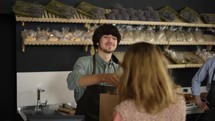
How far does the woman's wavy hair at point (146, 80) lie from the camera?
1.44m

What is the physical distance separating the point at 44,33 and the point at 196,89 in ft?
5.73

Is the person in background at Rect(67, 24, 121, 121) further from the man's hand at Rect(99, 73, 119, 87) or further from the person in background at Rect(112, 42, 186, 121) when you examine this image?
the person in background at Rect(112, 42, 186, 121)

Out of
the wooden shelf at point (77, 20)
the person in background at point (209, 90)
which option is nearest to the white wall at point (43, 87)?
the wooden shelf at point (77, 20)

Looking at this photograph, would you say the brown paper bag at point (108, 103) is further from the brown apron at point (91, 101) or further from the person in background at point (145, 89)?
the brown apron at point (91, 101)

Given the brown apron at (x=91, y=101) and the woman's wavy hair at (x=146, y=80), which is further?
the brown apron at (x=91, y=101)

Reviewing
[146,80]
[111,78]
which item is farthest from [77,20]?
[146,80]

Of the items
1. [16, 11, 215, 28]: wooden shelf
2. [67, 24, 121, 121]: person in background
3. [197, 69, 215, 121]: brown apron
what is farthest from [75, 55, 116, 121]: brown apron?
[197, 69, 215, 121]: brown apron

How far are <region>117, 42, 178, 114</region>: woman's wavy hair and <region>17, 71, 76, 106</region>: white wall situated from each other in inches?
89.3

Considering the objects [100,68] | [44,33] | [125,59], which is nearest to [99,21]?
[44,33]

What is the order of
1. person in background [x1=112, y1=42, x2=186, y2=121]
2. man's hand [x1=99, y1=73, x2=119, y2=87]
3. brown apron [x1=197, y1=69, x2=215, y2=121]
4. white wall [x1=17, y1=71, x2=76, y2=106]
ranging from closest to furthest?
person in background [x1=112, y1=42, x2=186, y2=121] → man's hand [x1=99, y1=73, x2=119, y2=87] → brown apron [x1=197, y1=69, x2=215, y2=121] → white wall [x1=17, y1=71, x2=76, y2=106]

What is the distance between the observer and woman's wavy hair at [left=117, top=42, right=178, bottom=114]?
1440mm

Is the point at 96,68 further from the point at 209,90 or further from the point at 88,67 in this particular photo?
the point at 209,90

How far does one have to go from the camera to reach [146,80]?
144cm

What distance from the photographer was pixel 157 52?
149 cm
